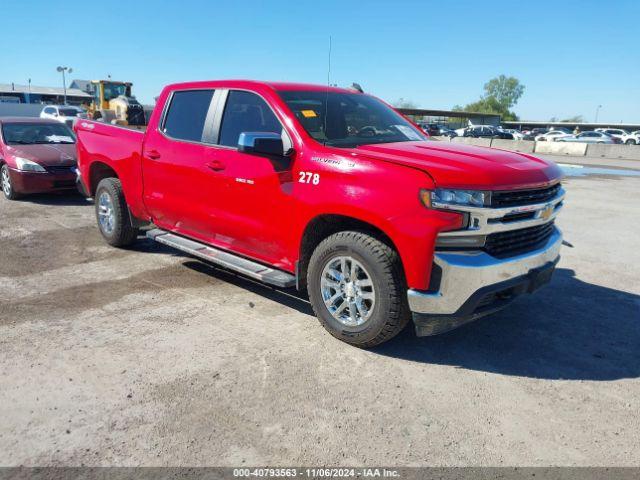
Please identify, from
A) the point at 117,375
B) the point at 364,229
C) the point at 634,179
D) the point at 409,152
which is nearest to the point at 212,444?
the point at 117,375

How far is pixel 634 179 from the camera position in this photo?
17.0 meters

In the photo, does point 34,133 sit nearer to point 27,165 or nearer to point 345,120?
point 27,165

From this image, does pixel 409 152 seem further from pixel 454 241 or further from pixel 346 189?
pixel 454 241

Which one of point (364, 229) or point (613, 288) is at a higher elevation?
point (364, 229)

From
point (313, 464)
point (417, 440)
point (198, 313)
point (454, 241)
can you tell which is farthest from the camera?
point (198, 313)

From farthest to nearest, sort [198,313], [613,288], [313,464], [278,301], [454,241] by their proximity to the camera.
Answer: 1. [613,288]
2. [278,301]
3. [198,313]
4. [454,241]
5. [313,464]

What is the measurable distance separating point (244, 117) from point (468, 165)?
213 cm

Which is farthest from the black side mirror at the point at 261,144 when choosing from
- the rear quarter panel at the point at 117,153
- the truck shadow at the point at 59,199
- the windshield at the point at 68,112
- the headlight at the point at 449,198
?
the windshield at the point at 68,112

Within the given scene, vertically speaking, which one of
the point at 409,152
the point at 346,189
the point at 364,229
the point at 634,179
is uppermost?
the point at 409,152

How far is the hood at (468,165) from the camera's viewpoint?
3309mm

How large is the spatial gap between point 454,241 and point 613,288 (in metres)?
3.19

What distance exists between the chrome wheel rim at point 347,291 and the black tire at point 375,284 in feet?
0.12

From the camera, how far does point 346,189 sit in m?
3.65

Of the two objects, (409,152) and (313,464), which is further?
(409,152)
